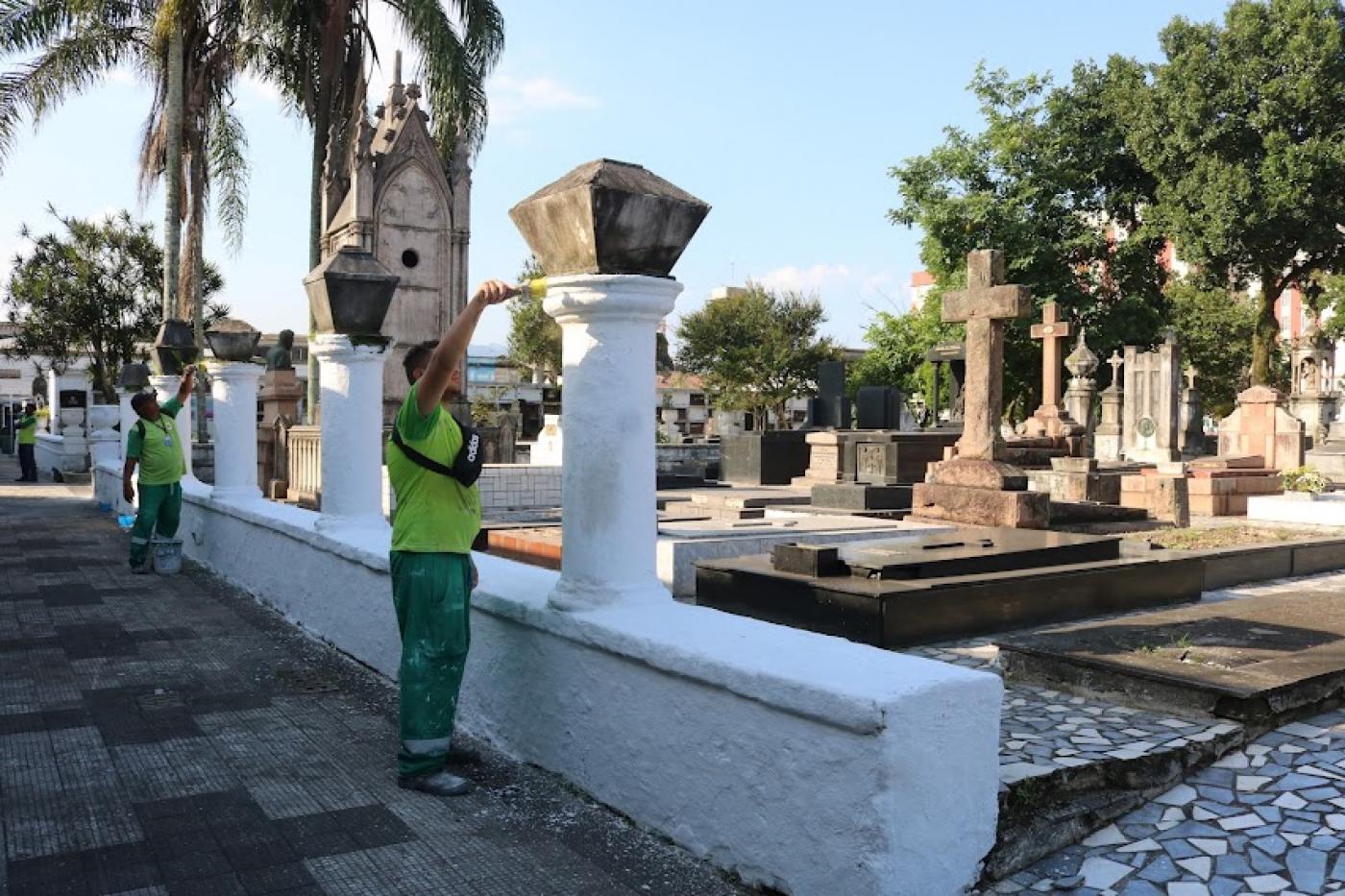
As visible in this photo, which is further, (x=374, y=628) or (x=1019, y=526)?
(x=1019, y=526)

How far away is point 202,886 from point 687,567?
16.6 feet

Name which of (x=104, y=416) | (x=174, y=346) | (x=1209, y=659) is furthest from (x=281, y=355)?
(x=1209, y=659)

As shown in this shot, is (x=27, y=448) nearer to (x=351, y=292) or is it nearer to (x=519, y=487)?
(x=519, y=487)

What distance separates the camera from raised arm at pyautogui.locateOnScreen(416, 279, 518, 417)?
11.3 ft

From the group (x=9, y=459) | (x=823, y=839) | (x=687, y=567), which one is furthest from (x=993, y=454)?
(x=9, y=459)

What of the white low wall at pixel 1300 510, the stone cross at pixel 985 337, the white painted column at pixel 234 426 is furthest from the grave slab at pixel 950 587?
the white low wall at pixel 1300 510

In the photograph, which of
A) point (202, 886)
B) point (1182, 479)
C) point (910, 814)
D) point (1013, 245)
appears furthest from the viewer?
point (1013, 245)

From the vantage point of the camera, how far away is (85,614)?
7.14 m

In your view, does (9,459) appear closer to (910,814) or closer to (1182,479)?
(1182,479)

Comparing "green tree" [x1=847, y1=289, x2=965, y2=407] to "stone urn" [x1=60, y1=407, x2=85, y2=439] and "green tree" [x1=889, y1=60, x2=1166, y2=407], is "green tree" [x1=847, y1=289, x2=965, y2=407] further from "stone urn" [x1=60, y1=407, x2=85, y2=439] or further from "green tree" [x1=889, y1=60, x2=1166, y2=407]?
"stone urn" [x1=60, y1=407, x2=85, y2=439]

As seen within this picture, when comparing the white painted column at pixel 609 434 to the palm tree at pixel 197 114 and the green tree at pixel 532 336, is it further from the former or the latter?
the green tree at pixel 532 336

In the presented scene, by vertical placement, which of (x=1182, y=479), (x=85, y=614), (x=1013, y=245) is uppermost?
(x=1013, y=245)

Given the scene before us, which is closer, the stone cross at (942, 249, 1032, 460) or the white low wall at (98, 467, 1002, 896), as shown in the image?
the white low wall at (98, 467, 1002, 896)

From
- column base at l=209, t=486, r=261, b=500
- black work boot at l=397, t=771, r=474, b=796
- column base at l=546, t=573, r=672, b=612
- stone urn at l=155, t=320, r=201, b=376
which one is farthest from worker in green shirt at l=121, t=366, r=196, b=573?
column base at l=546, t=573, r=672, b=612
